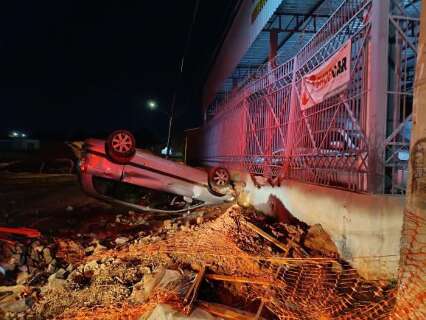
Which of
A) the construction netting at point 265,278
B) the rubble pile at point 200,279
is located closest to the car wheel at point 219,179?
the rubble pile at point 200,279

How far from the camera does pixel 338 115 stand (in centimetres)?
480

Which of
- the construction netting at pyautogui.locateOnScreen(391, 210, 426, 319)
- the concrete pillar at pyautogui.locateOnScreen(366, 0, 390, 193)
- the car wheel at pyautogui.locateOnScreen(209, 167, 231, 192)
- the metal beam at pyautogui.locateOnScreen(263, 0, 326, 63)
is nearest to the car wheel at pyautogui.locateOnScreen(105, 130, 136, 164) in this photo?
the car wheel at pyautogui.locateOnScreen(209, 167, 231, 192)

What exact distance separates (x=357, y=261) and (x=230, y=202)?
16.5 feet

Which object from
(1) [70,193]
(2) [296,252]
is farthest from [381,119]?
(1) [70,193]

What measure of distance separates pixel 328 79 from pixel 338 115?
555 mm

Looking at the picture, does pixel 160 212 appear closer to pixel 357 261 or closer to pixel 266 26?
pixel 357 261

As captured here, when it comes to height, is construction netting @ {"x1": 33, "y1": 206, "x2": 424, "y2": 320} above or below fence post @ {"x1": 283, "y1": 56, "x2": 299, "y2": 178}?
below

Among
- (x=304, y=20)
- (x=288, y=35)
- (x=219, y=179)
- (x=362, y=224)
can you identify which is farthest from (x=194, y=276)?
(x=288, y=35)

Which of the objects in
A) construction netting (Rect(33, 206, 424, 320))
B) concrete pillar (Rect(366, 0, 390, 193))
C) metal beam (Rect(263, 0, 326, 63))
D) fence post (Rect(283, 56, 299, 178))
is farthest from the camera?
metal beam (Rect(263, 0, 326, 63))

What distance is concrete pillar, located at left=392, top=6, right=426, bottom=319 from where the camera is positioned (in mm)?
2242

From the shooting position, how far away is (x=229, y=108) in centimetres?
1142

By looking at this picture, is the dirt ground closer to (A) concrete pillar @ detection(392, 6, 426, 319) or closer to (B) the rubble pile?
(B) the rubble pile

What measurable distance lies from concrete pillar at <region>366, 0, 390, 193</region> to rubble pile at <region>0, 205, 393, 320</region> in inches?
48.1

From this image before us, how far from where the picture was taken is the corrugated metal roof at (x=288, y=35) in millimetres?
9766
